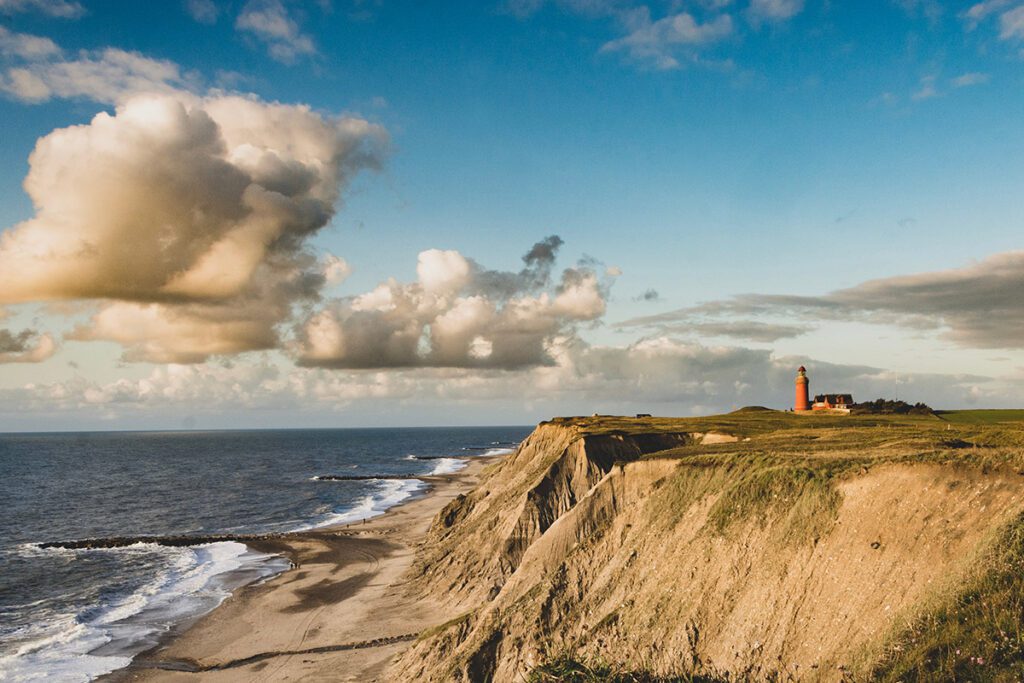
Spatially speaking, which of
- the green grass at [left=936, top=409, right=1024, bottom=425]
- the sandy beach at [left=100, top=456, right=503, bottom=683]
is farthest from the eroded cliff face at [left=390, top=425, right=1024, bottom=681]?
the green grass at [left=936, top=409, right=1024, bottom=425]

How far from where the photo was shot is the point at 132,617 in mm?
40656

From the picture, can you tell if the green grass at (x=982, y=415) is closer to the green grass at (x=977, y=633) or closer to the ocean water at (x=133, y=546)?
the green grass at (x=977, y=633)

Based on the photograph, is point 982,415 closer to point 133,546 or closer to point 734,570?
point 734,570

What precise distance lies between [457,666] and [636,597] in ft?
24.8

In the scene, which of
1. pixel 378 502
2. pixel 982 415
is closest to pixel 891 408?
pixel 982 415

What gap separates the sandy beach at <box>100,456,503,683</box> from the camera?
3175cm

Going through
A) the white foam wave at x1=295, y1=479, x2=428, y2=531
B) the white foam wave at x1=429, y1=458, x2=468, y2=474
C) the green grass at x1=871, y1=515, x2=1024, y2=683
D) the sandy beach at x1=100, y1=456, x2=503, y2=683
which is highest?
the green grass at x1=871, y1=515, x2=1024, y2=683

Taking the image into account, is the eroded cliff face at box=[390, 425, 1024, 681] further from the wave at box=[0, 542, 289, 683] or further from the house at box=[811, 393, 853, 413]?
the house at box=[811, 393, 853, 413]

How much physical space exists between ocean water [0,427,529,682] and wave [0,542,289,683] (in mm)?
92

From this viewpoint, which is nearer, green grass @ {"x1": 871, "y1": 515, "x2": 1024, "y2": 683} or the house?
green grass @ {"x1": 871, "y1": 515, "x2": 1024, "y2": 683}

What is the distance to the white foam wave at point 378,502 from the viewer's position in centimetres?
7481

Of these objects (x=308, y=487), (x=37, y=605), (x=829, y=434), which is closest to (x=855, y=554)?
(x=829, y=434)

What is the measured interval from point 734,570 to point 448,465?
450 feet

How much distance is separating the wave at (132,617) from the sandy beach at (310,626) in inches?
64.9
